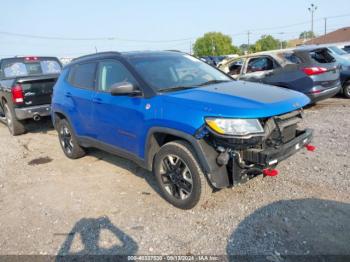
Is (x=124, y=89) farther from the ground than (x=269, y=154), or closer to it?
farther from the ground

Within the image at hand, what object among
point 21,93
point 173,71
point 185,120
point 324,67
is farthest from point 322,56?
point 21,93

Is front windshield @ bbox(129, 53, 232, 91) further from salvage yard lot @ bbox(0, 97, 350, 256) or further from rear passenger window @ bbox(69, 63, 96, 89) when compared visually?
salvage yard lot @ bbox(0, 97, 350, 256)

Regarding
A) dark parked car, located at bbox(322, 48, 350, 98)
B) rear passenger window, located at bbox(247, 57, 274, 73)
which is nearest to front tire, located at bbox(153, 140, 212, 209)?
rear passenger window, located at bbox(247, 57, 274, 73)

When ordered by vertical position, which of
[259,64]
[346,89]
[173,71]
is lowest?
[346,89]

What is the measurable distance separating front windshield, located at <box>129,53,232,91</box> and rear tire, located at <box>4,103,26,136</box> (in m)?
4.98

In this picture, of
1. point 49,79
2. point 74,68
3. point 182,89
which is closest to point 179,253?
point 182,89

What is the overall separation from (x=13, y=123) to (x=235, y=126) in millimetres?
6766

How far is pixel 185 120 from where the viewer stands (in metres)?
3.33

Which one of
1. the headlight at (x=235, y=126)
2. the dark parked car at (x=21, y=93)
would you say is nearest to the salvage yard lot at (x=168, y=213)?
the headlight at (x=235, y=126)

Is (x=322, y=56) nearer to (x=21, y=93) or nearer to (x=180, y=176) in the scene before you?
(x=180, y=176)

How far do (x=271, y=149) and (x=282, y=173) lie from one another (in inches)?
54.0

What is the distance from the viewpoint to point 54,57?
9.43 metres

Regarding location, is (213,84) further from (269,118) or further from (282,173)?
(282,173)

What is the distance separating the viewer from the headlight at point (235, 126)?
10.1 ft
